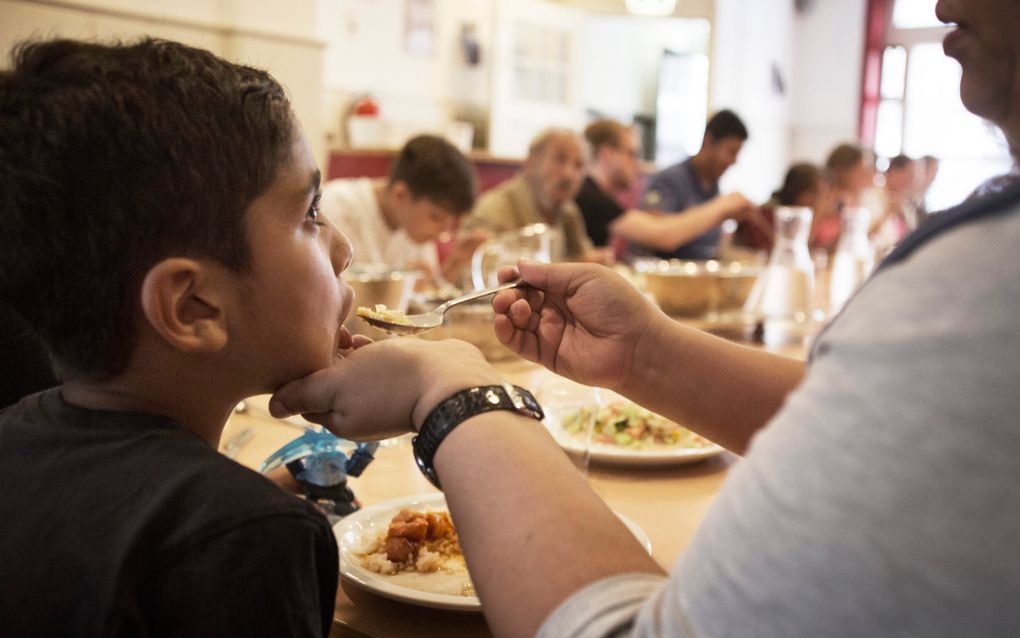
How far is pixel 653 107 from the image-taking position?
973cm

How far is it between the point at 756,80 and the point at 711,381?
907cm

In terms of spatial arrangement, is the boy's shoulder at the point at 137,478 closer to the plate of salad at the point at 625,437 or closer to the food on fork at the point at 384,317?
the food on fork at the point at 384,317

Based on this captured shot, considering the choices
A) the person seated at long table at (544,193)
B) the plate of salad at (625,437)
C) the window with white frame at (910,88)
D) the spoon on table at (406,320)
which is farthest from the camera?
the window with white frame at (910,88)

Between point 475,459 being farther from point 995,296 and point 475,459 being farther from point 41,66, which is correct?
point 41,66

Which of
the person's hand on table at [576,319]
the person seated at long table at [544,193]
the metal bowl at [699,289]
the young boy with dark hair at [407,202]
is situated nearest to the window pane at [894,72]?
the person seated at long table at [544,193]

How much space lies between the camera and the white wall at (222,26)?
3387 millimetres

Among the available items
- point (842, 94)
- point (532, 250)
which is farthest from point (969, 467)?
point (842, 94)

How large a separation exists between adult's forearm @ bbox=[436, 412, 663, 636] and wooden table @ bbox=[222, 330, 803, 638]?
0.20 m

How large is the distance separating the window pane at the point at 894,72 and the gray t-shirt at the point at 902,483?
33.3 ft

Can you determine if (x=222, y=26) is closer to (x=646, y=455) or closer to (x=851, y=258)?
(x=851, y=258)

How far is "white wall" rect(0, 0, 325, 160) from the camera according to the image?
3.39 metres

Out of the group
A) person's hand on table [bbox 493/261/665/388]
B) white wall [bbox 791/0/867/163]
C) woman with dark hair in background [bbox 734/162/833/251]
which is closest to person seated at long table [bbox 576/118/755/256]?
woman with dark hair in background [bbox 734/162/833/251]

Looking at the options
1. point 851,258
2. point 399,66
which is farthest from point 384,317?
point 399,66

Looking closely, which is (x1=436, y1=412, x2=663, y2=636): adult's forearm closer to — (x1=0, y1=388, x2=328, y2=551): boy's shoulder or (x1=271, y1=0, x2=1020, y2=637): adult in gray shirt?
(x1=271, y1=0, x2=1020, y2=637): adult in gray shirt
